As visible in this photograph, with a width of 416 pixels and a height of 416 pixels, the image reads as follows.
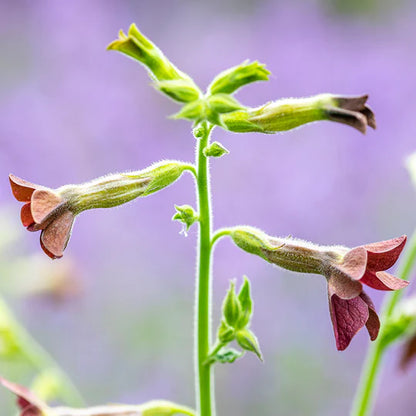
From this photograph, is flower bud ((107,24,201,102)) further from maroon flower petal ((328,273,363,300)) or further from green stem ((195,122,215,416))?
maroon flower petal ((328,273,363,300))

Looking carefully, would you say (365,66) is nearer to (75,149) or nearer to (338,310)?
(75,149)

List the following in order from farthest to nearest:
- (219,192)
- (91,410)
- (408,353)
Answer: (219,192), (408,353), (91,410)

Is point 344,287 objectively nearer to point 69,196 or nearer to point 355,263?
point 355,263

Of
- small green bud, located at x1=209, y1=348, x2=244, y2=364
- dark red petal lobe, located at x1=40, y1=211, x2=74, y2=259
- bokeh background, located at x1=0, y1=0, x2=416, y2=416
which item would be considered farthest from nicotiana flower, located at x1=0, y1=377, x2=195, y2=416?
bokeh background, located at x1=0, y1=0, x2=416, y2=416

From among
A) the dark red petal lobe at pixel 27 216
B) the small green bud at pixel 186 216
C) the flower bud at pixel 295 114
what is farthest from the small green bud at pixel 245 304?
the dark red petal lobe at pixel 27 216

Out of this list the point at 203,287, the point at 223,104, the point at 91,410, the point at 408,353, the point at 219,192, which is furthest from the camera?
the point at 219,192

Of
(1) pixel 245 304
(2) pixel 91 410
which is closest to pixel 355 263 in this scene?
(1) pixel 245 304
